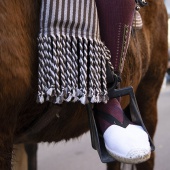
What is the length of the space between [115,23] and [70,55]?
1.03 ft

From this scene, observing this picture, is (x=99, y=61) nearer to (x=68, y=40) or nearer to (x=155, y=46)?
(x=68, y=40)

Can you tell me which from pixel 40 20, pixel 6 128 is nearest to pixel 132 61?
pixel 40 20

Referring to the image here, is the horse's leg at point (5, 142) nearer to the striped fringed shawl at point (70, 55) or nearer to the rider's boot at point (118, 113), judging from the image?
the striped fringed shawl at point (70, 55)

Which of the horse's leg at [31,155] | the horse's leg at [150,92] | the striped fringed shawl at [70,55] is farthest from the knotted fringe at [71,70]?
the horse's leg at [31,155]

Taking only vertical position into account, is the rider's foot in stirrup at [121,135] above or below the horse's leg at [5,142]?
below

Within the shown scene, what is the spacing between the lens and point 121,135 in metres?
1.71

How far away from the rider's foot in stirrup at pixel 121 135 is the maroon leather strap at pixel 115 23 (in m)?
0.20

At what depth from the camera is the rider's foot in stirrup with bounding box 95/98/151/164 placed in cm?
168

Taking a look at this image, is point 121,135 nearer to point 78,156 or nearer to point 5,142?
point 5,142

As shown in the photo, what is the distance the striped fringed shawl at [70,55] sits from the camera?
1.52 metres

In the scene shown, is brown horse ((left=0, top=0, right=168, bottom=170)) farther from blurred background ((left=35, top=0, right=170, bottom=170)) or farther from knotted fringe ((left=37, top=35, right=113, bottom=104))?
blurred background ((left=35, top=0, right=170, bottom=170))

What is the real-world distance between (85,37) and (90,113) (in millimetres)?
322

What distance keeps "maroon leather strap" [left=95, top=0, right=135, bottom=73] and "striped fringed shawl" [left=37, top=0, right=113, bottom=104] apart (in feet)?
0.38

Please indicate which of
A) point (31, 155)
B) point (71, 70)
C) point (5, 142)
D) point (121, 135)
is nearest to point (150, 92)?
point (31, 155)
